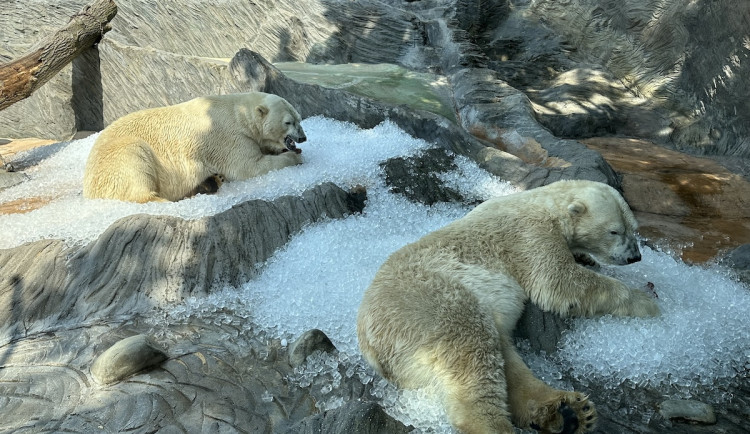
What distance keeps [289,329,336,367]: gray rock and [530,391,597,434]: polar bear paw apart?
4.39 feet

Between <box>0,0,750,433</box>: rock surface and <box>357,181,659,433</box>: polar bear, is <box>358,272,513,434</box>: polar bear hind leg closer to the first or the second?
<box>357,181,659,433</box>: polar bear

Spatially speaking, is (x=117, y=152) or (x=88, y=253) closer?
(x=88, y=253)

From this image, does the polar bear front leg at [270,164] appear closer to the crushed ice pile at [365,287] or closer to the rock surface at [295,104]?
the crushed ice pile at [365,287]

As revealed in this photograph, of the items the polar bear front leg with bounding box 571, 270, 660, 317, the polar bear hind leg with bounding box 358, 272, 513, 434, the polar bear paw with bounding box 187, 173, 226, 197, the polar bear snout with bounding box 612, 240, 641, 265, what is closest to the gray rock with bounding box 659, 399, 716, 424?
the polar bear front leg with bounding box 571, 270, 660, 317

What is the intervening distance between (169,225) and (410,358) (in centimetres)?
246

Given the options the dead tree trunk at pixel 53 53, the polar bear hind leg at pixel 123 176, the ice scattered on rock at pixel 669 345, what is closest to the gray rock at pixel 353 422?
the ice scattered on rock at pixel 669 345

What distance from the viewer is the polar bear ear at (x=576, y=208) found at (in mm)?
3812

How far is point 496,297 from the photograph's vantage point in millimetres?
3441

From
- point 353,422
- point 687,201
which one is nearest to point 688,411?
point 353,422

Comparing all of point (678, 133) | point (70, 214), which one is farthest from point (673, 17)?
point (70, 214)

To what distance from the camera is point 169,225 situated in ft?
14.8

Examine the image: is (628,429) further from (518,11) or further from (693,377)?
(518,11)

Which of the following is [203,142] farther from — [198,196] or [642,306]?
[642,306]

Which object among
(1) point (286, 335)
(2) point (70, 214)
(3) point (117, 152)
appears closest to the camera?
(1) point (286, 335)
